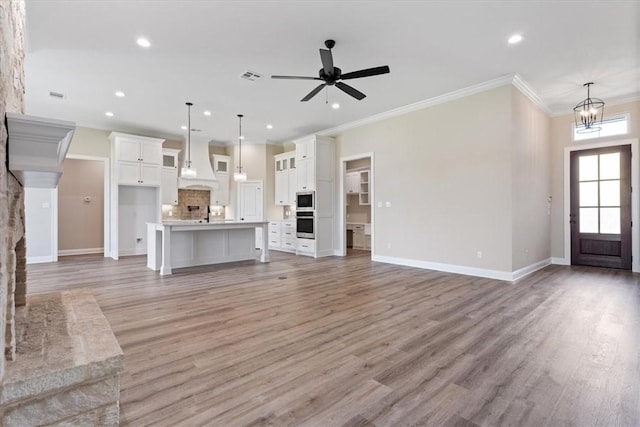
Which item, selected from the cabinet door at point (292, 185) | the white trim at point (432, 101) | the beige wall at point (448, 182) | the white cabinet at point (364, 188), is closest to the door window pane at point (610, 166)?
the beige wall at point (448, 182)

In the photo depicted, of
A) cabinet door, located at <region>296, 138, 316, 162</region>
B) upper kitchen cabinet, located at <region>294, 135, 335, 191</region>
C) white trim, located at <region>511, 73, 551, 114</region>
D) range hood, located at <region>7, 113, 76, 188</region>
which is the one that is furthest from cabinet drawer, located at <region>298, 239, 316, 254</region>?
range hood, located at <region>7, 113, 76, 188</region>

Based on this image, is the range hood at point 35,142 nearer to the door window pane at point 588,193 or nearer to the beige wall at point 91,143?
the beige wall at point 91,143

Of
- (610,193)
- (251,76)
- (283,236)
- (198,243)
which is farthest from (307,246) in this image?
(610,193)

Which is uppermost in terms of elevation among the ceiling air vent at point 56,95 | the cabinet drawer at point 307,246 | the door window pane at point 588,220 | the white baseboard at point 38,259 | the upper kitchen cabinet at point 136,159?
the ceiling air vent at point 56,95

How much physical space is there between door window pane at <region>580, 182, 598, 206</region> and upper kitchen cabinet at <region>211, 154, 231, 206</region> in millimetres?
8454

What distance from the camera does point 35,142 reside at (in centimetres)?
127

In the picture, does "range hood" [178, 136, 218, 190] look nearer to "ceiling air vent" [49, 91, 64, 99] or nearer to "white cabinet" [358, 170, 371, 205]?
"ceiling air vent" [49, 91, 64, 99]

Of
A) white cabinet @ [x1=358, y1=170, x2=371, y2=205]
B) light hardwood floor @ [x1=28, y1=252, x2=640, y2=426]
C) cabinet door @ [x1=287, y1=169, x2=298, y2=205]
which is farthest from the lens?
white cabinet @ [x1=358, y1=170, x2=371, y2=205]

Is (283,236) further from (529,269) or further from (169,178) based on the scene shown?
(529,269)

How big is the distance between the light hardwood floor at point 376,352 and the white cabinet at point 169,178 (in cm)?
358

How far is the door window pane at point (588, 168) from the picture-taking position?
19.5 feet

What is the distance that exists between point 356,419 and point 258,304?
220cm

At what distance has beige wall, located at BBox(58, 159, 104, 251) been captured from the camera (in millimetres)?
7645

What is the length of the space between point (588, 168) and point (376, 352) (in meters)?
6.33
